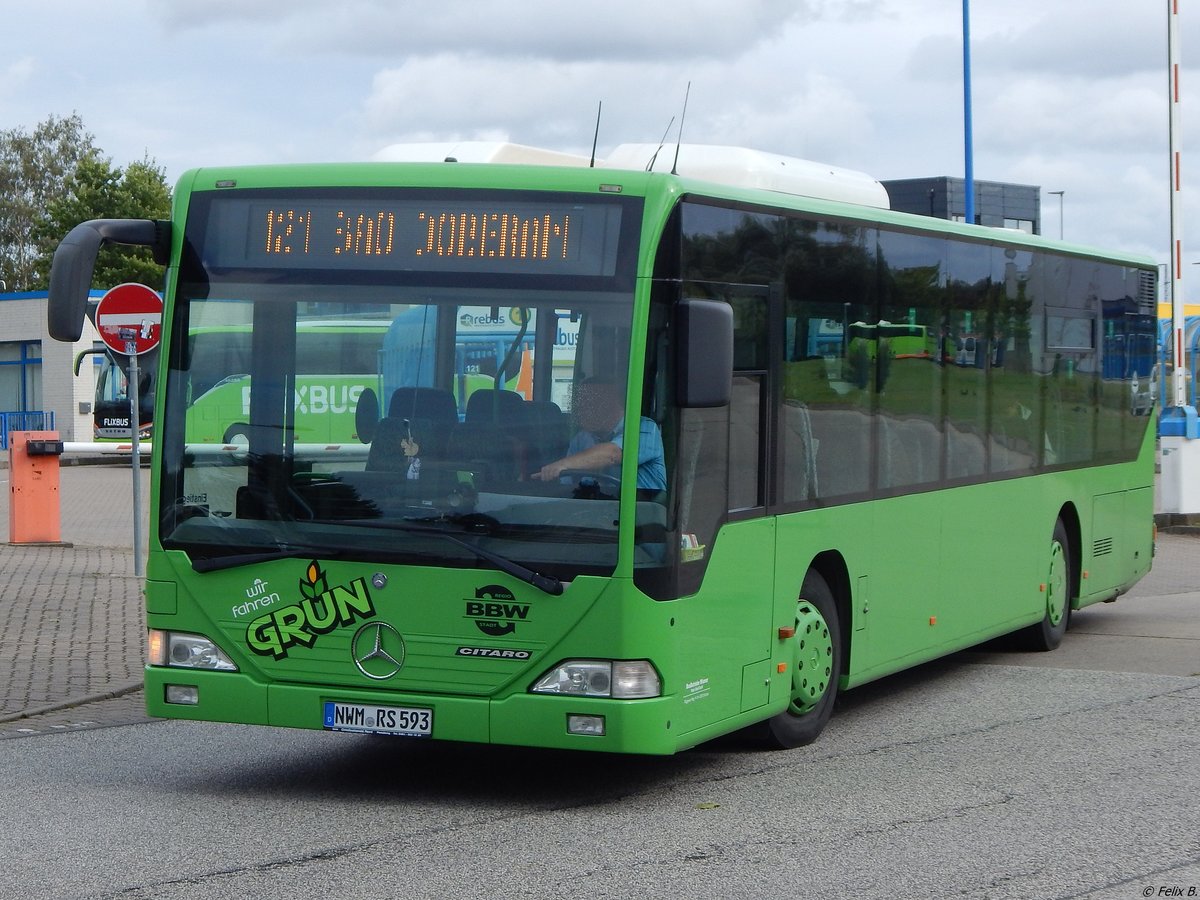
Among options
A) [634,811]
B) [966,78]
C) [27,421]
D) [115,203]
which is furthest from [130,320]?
[115,203]

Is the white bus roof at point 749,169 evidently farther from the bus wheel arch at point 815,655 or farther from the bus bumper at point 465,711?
the bus bumper at point 465,711

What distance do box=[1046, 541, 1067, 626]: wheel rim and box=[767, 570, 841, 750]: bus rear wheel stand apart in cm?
415

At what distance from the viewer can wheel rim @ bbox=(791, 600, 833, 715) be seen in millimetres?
8867

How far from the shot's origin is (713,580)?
7812 mm

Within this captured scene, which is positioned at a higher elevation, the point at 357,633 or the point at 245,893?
the point at 357,633

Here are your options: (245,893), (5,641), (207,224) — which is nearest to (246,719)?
(245,893)

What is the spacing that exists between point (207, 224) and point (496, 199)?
135 cm

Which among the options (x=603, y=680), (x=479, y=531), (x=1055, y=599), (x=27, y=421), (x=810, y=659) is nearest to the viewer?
(x=603, y=680)

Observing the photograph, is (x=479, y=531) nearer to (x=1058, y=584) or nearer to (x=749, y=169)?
(x=749, y=169)

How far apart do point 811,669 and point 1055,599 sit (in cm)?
473

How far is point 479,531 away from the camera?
741cm

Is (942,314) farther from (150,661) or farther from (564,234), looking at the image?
(150,661)

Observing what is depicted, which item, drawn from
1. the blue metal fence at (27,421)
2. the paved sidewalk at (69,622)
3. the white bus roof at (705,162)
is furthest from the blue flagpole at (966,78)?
the blue metal fence at (27,421)

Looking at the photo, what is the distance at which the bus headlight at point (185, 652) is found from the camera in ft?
25.7
